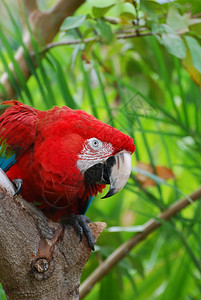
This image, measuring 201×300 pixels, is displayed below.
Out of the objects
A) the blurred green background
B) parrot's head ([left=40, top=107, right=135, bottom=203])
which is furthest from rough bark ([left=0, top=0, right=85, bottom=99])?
parrot's head ([left=40, top=107, right=135, bottom=203])

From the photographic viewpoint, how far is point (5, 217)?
682 millimetres

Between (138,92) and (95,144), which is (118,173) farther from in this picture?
(138,92)

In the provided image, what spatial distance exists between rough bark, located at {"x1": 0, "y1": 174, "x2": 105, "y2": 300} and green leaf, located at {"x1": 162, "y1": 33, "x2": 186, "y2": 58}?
47 cm

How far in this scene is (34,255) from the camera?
723mm

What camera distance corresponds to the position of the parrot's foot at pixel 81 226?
823 mm

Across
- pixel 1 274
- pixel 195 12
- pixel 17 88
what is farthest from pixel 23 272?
pixel 195 12

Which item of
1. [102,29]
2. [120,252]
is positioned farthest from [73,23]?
[120,252]

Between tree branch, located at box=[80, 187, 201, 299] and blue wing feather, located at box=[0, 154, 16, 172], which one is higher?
blue wing feather, located at box=[0, 154, 16, 172]

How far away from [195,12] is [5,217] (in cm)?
94

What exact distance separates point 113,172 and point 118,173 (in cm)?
1

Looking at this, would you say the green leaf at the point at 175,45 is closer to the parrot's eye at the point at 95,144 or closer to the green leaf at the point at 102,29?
the green leaf at the point at 102,29

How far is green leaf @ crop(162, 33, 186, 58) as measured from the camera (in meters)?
0.86

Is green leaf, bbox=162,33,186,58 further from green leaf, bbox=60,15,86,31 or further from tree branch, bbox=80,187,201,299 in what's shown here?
tree branch, bbox=80,187,201,299

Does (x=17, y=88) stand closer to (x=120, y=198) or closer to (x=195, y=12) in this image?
(x=195, y=12)
